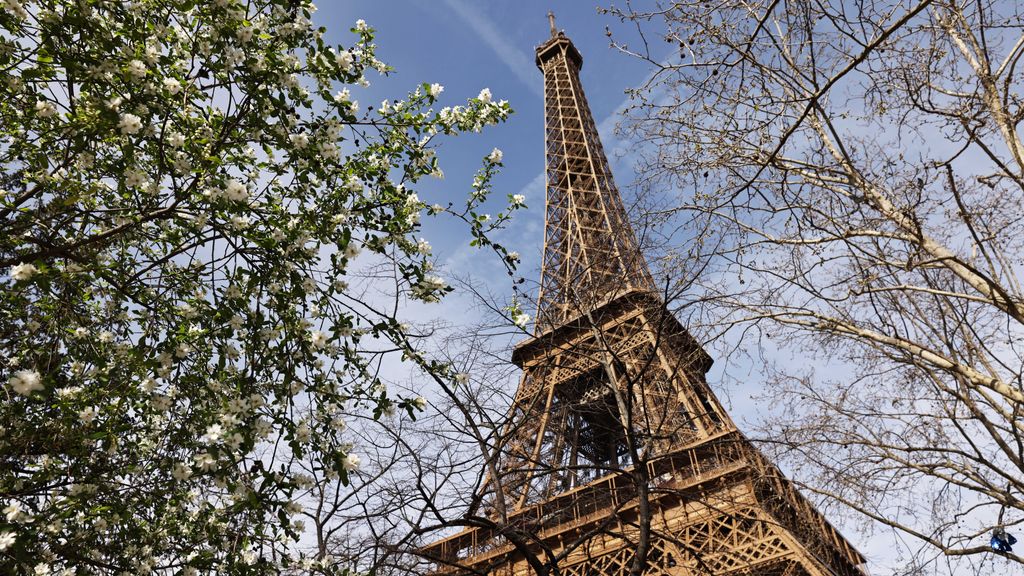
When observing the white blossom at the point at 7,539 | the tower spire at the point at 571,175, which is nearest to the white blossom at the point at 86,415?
the white blossom at the point at 7,539

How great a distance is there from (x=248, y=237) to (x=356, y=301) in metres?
0.93

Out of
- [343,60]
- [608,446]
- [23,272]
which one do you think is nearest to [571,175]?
[608,446]

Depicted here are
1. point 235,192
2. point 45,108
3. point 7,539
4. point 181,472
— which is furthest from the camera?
point 45,108

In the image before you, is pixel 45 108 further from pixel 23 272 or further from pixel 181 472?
pixel 181 472

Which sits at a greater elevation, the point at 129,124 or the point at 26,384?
the point at 129,124

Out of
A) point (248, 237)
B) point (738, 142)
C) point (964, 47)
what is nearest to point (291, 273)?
point (248, 237)

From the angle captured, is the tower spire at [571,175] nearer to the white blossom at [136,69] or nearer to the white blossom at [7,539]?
the white blossom at [136,69]

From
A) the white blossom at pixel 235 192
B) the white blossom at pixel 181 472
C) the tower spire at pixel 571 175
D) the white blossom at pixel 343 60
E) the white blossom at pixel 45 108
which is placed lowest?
the white blossom at pixel 181 472

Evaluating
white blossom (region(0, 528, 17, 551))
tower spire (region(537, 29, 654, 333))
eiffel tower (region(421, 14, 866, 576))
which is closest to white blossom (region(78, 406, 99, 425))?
white blossom (region(0, 528, 17, 551))

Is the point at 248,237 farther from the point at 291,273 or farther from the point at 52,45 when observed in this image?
the point at 52,45

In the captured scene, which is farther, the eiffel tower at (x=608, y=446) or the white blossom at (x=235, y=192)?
the eiffel tower at (x=608, y=446)

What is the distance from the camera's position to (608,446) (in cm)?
2292

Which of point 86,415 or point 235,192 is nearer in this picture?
point 235,192

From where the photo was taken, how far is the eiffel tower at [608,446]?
6702 millimetres
